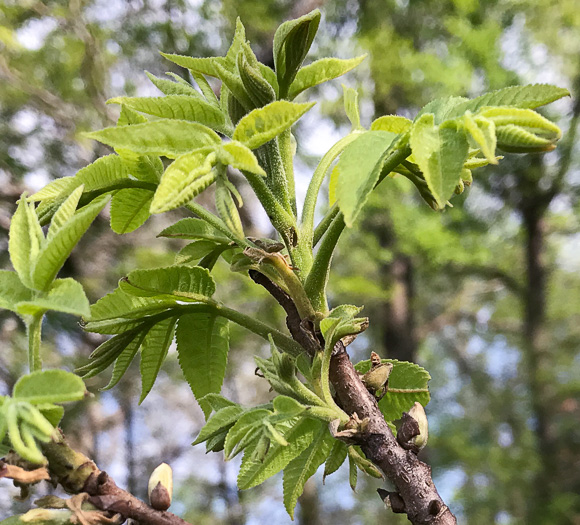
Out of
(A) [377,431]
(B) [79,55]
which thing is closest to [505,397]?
(B) [79,55]

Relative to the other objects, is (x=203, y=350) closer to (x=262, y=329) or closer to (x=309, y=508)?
(x=262, y=329)

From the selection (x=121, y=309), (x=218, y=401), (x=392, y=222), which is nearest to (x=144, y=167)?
(x=121, y=309)

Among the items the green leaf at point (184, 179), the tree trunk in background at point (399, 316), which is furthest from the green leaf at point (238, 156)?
the tree trunk in background at point (399, 316)

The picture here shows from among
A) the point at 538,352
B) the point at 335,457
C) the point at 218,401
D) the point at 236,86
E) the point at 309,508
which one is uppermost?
the point at 236,86

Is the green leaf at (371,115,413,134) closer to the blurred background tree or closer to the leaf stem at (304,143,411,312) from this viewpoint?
the leaf stem at (304,143,411,312)

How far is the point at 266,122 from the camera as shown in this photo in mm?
458

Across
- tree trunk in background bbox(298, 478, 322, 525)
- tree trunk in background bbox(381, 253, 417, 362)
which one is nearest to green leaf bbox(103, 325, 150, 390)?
tree trunk in background bbox(381, 253, 417, 362)

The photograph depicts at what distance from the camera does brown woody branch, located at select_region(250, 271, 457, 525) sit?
0.50 meters

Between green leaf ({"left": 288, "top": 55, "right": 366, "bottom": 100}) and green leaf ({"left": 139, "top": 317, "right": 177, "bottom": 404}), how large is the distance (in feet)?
1.03

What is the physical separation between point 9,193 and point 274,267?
304cm

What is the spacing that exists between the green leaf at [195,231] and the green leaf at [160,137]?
15 centimetres

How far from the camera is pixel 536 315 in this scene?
6441 mm

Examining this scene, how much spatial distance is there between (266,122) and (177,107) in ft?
0.38

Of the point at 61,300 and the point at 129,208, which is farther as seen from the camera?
the point at 129,208
